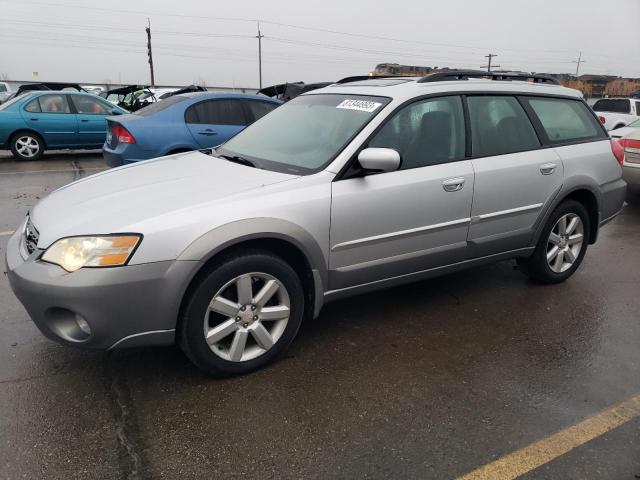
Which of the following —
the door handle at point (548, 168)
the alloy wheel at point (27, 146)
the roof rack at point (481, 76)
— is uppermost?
the roof rack at point (481, 76)

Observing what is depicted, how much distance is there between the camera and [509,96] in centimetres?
397

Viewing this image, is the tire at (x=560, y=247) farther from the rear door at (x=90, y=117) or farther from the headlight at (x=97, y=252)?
the rear door at (x=90, y=117)

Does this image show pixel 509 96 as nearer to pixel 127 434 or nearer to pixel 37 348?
pixel 127 434

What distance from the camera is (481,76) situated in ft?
13.2

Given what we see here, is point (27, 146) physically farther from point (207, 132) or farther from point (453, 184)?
point (453, 184)

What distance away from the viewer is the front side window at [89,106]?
10725mm

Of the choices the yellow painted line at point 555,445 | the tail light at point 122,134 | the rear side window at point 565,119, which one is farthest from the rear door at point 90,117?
the yellow painted line at point 555,445

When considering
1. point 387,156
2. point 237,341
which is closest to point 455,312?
point 387,156

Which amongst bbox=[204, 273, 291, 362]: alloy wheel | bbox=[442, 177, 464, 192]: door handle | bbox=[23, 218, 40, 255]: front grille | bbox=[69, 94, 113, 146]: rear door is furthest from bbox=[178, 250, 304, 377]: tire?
bbox=[69, 94, 113, 146]: rear door

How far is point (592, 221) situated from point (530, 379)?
210 centimetres

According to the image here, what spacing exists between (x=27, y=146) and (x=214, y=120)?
5.11m

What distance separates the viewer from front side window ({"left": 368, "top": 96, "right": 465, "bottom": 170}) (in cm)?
330

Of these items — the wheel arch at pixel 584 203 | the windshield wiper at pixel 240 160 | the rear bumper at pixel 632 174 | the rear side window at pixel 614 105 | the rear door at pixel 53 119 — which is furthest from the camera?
the rear side window at pixel 614 105

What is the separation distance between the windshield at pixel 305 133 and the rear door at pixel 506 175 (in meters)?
0.84
